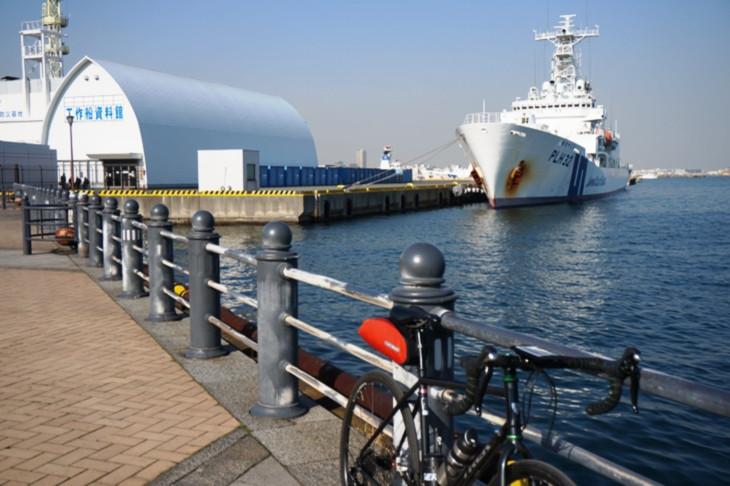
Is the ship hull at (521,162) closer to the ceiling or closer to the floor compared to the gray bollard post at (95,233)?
closer to the ceiling

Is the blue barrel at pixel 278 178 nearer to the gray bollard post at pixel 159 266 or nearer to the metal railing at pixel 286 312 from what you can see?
the metal railing at pixel 286 312

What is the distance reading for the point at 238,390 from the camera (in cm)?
567

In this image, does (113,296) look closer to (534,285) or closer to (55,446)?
(55,446)

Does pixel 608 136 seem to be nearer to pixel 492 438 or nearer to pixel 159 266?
pixel 159 266

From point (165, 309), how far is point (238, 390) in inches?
117

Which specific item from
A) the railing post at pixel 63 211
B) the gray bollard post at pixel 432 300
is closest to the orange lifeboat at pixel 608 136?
the railing post at pixel 63 211

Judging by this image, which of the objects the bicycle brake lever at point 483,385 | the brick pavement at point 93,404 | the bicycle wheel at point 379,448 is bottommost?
the brick pavement at point 93,404

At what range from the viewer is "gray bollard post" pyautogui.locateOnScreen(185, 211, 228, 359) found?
251 inches

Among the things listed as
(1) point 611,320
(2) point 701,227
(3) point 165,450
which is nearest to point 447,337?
(3) point 165,450

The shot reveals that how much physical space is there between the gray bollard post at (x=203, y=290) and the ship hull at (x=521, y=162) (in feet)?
152

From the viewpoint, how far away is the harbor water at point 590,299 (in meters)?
8.23

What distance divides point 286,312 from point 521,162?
51.7 m

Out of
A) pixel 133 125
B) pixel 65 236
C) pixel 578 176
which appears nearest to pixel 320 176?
pixel 133 125

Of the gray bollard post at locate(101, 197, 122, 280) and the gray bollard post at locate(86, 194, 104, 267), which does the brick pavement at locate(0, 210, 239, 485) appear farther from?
the gray bollard post at locate(86, 194, 104, 267)
